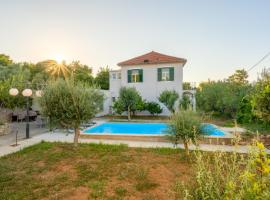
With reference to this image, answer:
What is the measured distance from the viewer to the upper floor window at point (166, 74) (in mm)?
19953

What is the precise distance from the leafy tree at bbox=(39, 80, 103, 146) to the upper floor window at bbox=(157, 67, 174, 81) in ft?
43.9

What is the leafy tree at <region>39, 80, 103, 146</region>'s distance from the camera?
25.6 ft

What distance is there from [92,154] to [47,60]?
39755 millimetres

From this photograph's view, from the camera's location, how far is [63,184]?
16.1ft

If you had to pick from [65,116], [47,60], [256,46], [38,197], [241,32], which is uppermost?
[47,60]

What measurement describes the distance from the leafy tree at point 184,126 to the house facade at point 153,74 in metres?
13.2

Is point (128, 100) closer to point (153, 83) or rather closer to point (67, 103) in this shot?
point (153, 83)

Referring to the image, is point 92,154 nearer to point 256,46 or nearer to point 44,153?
point 44,153

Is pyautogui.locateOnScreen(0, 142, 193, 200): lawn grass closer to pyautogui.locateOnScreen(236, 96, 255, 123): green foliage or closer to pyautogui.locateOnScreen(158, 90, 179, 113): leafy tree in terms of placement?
pyautogui.locateOnScreen(158, 90, 179, 113): leafy tree

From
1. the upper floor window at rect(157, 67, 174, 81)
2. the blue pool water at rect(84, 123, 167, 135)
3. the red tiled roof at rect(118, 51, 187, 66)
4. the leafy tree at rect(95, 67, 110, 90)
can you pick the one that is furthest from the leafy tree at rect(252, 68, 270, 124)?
the leafy tree at rect(95, 67, 110, 90)

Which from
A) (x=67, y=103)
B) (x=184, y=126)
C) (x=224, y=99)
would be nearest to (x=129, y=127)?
(x=67, y=103)

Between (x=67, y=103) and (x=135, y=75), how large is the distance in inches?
560

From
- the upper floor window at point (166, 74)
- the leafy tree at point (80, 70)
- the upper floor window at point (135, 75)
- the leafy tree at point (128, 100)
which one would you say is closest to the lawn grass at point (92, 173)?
the leafy tree at point (128, 100)

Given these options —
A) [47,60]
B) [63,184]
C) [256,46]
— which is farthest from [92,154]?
[47,60]
